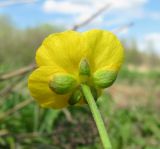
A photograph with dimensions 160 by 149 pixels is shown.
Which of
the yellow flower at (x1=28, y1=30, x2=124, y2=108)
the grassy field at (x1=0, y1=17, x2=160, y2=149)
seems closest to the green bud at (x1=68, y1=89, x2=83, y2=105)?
the yellow flower at (x1=28, y1=30, x2=124, y2=108)

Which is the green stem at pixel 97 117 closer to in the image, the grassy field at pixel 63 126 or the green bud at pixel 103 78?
the green bud at pixel 103 78

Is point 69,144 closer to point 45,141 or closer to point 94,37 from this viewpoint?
point 45,141

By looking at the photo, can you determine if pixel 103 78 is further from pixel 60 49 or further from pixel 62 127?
pixel 62 127

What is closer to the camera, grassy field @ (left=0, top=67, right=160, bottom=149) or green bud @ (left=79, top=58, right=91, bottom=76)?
green bud @ (left=79, top=58, right=91, bottom=76)

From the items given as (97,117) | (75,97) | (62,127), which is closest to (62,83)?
(75,97)

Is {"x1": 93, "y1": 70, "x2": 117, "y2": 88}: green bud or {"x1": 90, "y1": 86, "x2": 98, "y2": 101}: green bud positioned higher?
{"x1": 93, "y1": 70, "x2": 117, "y2": 88}: green bud

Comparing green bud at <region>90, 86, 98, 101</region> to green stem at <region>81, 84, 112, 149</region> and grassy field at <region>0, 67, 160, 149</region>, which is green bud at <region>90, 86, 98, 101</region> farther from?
grassy field at <region>0, 67, 160, 149</region>
